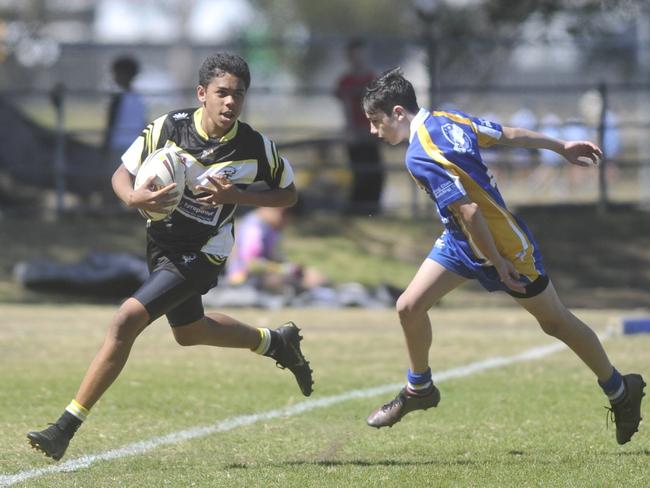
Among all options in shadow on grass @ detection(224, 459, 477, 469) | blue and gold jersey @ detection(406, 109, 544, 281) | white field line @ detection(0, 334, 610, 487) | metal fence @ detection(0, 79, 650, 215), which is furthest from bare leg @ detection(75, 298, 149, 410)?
metal fence @ detection(0, 79, 650, 215)

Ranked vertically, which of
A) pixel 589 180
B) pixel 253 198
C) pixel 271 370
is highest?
pixel 253 198

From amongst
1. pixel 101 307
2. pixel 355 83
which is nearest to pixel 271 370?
pixel 101 307

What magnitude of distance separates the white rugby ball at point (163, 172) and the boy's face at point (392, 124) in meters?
1.02

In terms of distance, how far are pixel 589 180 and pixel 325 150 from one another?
21.3 feet

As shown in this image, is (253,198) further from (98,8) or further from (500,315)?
(98,8)

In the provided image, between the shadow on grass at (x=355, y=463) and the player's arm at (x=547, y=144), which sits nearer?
the shadow on grass at (x=355, y=463)

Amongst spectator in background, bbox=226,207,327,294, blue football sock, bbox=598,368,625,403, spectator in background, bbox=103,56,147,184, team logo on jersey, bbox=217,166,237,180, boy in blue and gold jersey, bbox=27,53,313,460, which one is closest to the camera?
boy in blue and gold jersey, bbox=27,53,313,460

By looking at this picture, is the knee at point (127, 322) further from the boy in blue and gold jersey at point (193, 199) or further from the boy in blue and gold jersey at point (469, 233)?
the boy in blue and gold jersey at point (469, 233)

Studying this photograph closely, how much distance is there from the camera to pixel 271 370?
9672 mm

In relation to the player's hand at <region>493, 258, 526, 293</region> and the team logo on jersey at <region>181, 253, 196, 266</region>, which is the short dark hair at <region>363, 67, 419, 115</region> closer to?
the player's hand at <region>493, 258, 526, 293</region>

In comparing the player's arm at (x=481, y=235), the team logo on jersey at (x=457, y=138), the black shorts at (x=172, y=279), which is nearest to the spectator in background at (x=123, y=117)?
the black shorts at (x=172, y=279)

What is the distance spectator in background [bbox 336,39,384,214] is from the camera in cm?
1781

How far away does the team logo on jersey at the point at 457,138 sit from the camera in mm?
6230

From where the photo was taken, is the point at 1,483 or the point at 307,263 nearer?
the point at 1,483
